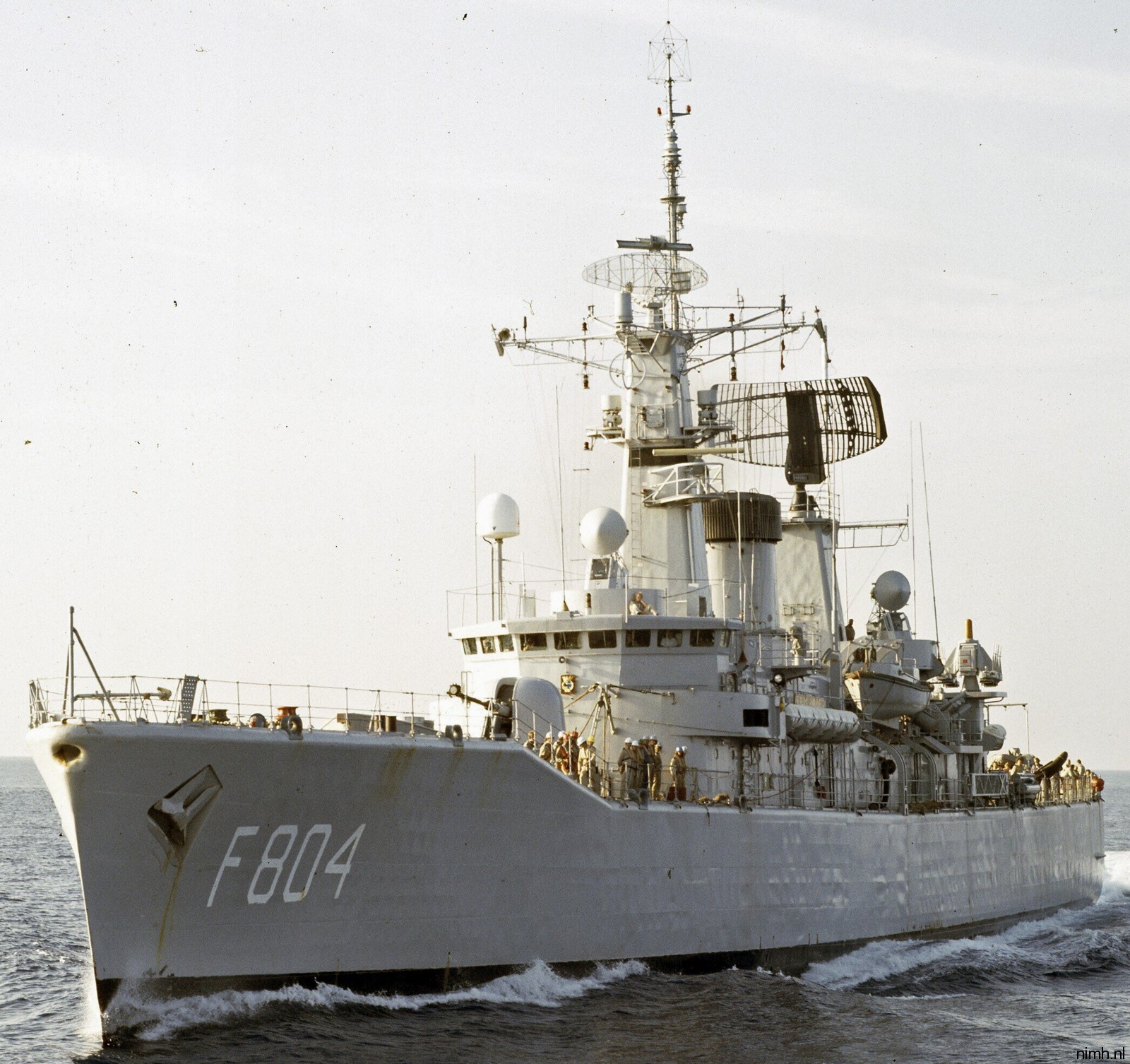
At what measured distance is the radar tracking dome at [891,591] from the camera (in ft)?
101

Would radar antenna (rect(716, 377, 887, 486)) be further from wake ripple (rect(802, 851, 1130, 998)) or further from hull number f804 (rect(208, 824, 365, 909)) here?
hull number f804 (rect(208, 824, 365, 909))

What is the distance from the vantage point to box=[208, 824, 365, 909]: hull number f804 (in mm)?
14648

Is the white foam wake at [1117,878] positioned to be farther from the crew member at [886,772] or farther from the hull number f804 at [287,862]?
the hull number f804 at [287,862]

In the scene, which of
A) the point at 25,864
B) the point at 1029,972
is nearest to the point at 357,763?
the point at 1029,972

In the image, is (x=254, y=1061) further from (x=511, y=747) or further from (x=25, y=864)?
(x=25, y=864)

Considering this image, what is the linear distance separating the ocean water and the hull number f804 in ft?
3.40

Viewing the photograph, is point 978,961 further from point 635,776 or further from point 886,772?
point 635,776

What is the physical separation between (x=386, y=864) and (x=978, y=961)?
486 inches

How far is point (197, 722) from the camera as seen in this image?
47.4 feet

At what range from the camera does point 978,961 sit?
2383cm

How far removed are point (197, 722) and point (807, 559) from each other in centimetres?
1744

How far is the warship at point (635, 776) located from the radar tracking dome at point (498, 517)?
0.04 metres

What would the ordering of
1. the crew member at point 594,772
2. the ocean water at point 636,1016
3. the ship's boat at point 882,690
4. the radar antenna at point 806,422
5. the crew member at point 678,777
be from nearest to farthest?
the ocean water at point 636,1016 < the crew member at point 594,772 < the crew member at point 678,777 < the ship's boat at point 882,690 < the radar antenna at point 806,422

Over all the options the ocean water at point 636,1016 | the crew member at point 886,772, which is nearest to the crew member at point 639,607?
the ocean water at point 636,1016
